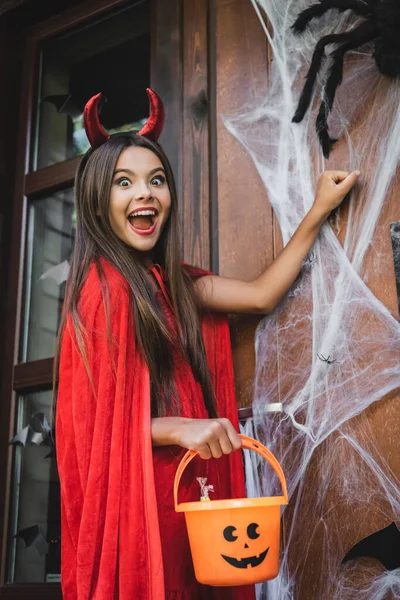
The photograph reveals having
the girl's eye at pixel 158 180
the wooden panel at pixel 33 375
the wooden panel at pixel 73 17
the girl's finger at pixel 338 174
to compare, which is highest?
the wooden panel at pixel 73 17

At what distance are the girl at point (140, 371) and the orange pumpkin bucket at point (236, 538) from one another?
116 mm

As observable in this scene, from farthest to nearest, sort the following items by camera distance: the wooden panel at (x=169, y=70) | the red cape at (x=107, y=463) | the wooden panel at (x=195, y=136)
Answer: the wooden panel at (x=169, y=70), the wooden panel at (x=195, y=136), the red cape at (x=107, y=463)

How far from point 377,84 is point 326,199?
11.8 inches

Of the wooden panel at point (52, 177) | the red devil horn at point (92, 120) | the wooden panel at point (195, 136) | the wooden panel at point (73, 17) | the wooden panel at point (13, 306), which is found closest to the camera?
the red devil horn at point (92, 120)

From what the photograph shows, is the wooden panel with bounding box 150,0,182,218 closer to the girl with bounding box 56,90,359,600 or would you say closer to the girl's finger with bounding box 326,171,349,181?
the girl with bounding box 56,90,359,600

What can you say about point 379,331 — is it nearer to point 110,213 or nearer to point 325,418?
point 325,418

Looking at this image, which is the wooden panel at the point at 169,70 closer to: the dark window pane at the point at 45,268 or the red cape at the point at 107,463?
the dark window pane at the point at 45,268

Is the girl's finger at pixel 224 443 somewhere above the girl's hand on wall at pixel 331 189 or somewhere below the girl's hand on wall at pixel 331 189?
below

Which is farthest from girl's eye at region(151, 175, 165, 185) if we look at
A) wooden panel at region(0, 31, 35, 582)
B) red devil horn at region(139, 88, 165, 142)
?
wooden panel at region(0, 31, 35, 582)

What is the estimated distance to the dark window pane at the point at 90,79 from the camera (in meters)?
2.35

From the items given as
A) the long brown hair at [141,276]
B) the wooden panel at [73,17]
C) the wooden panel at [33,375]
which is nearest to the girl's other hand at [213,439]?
the long brown hair at [141,276]

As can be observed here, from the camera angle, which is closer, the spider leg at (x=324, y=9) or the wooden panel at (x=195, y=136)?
the spider leg at (x=324, y=9)

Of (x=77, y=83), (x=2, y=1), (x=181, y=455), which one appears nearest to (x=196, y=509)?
(x=181, y=455)

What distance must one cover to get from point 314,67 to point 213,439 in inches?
37.0
